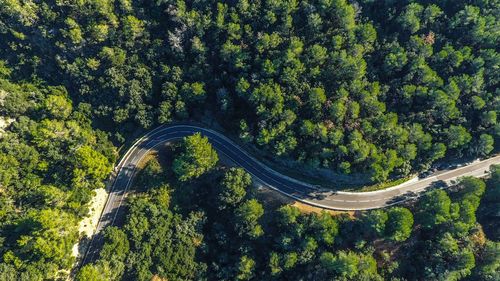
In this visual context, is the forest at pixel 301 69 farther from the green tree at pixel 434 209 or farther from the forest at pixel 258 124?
the green tree at pixel 434 209

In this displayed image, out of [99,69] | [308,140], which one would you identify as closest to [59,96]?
[99,69]

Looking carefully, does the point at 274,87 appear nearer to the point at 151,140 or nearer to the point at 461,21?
the point at 151,140

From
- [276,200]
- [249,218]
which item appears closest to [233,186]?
[249,218]

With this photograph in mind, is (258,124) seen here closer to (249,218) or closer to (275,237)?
(249,218)

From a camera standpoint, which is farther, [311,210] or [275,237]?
[311,210]

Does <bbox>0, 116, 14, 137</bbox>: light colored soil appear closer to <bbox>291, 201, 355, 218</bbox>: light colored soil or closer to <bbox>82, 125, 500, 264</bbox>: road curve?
<bbox>82, 125, 500, 264</bbox>: road curve

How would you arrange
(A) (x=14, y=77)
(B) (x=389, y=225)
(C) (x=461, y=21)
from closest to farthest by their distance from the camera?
(B) (x=389, y=225) < (C) (x=461, y=21) < (A) (x=14, y=77)
